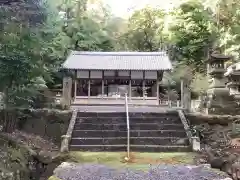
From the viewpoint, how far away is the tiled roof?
25.2 meters

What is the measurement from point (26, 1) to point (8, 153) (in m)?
4.37

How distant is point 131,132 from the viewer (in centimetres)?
1302

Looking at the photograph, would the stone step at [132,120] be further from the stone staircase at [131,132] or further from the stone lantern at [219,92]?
the stone lantern at [219,92]

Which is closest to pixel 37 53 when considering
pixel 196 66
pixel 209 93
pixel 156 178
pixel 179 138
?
pixel 179 138

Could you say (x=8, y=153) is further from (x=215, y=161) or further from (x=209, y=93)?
(x=209, y=93)

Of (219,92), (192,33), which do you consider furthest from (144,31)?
(219,92)

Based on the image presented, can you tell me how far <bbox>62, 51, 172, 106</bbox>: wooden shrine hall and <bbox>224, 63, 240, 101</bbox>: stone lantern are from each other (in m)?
7.23

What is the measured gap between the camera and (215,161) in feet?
30.5

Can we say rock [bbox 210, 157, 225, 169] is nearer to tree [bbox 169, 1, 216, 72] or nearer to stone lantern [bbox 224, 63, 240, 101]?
stone lantern [bbox 224, 63, 240, 101]

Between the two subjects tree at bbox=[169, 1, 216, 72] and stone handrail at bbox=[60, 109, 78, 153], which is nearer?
stone handrail at bbox=[60, 109, 78, 153]

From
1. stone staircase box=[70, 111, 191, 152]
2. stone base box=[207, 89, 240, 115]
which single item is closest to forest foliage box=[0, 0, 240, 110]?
stone staircase box=[70, 111, 191, 152]

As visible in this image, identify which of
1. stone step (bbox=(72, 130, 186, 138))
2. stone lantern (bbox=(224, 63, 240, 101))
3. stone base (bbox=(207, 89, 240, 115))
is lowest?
stone step (bbox=(72, 130, 186, 138))

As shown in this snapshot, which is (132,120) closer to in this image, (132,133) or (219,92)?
(132,133)

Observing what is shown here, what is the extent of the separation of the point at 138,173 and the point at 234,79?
429 inches
